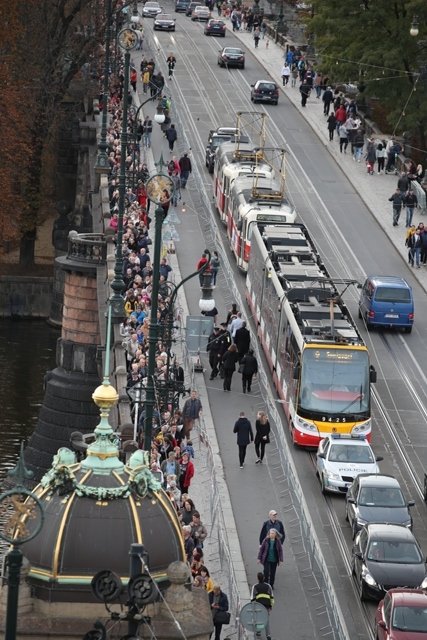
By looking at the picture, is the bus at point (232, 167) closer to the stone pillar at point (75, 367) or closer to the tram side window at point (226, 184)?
the tram side window at point (226, 184)

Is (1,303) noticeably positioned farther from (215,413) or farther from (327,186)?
(215,413)

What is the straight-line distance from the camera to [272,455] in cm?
5022

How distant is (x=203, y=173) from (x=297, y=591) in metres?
47.1

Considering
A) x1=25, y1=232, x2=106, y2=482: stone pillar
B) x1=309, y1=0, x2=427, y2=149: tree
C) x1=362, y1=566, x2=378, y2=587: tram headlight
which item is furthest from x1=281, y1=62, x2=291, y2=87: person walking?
x1=362, y1=566, x2=378, y2=587: tram headlight

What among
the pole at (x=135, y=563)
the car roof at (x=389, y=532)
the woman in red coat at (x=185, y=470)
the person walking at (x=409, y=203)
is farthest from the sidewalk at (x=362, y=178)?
the pole at (x=135, y=563)

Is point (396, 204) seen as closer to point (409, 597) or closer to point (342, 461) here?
point (342, 461)

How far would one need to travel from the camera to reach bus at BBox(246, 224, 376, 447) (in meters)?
51.6

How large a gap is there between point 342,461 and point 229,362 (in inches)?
275

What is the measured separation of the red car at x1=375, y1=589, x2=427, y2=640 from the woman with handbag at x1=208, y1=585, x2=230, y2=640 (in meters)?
2.84

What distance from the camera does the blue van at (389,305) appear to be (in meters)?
62.9

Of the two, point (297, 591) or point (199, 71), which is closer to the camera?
point (297, 591)

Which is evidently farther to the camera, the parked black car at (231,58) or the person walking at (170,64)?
the parked black car at (231,58)

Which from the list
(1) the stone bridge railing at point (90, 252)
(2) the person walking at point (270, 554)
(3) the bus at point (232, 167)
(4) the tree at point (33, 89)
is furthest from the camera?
(4) the tree at point (33, 89)

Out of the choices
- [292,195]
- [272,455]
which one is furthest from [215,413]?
[292,195]
